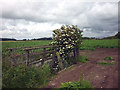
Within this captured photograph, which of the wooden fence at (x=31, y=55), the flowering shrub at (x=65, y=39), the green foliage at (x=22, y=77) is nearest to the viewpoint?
the green foliage at (x=22, y=77)

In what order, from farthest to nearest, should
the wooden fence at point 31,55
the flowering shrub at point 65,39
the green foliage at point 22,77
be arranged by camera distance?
the flowering shrub at point 65,39, the wooden fence at point 31,55, the green foliage at point 22,77

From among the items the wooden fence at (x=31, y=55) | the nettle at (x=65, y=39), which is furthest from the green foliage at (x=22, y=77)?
the nettle at (x=65, y=39)

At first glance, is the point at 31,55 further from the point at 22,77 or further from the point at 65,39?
the point at 65,39

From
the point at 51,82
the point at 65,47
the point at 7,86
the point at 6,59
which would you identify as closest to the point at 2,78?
the point at 7,86

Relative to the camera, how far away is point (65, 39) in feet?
28.4

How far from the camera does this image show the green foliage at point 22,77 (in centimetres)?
424

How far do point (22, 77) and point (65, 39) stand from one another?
16.4 feet

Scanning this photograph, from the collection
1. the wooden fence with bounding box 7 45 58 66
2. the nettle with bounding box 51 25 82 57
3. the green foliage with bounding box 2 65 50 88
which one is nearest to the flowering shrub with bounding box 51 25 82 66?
the nettle with bounding box 51 25 82 57

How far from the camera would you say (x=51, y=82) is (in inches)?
213

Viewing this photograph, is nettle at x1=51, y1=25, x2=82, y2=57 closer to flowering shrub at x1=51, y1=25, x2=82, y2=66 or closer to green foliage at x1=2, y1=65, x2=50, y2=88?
flowering shrub at x1=51, y1=25, x2=82, y2=66

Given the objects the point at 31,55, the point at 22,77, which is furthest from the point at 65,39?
the point at 22,77

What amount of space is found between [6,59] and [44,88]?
2289 mm

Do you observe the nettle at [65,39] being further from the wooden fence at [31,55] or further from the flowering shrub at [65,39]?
the wooden fence at [31,55]

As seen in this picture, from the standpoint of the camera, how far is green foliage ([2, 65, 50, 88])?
4242 mm
